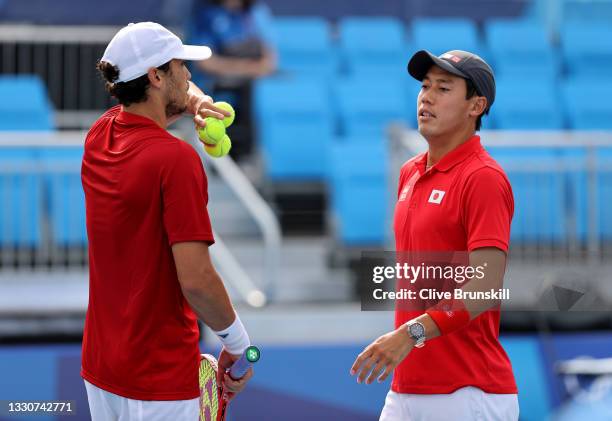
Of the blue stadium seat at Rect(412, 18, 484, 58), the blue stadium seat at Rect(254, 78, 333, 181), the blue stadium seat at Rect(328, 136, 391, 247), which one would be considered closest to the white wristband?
the blue stadium seat at Rect(328, 136, 391, 247)

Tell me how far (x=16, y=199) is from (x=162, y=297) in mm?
4042

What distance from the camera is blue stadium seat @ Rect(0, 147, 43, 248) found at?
7.12 metres

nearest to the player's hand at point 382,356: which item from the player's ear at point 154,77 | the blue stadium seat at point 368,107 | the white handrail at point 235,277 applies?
the player's ear at point 154,77

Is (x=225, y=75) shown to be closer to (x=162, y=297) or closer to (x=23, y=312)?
(x=23, y=312)

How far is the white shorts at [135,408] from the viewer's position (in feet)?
11.3

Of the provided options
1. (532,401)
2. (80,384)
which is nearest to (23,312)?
(80,384)

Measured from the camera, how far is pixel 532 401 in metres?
6.88

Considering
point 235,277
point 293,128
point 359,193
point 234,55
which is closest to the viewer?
point 235,277

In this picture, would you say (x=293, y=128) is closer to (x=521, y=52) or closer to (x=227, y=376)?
(x=521, y=52)

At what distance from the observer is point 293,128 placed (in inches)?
364

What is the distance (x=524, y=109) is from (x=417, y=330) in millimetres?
6506

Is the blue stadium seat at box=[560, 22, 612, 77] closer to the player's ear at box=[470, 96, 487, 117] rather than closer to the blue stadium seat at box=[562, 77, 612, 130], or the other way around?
the blue stadium seat at box=[562, 77, 612, 130]

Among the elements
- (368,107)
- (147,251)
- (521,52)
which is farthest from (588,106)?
(147,251)

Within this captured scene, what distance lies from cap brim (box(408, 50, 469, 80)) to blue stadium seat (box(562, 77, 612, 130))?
20.0ft
